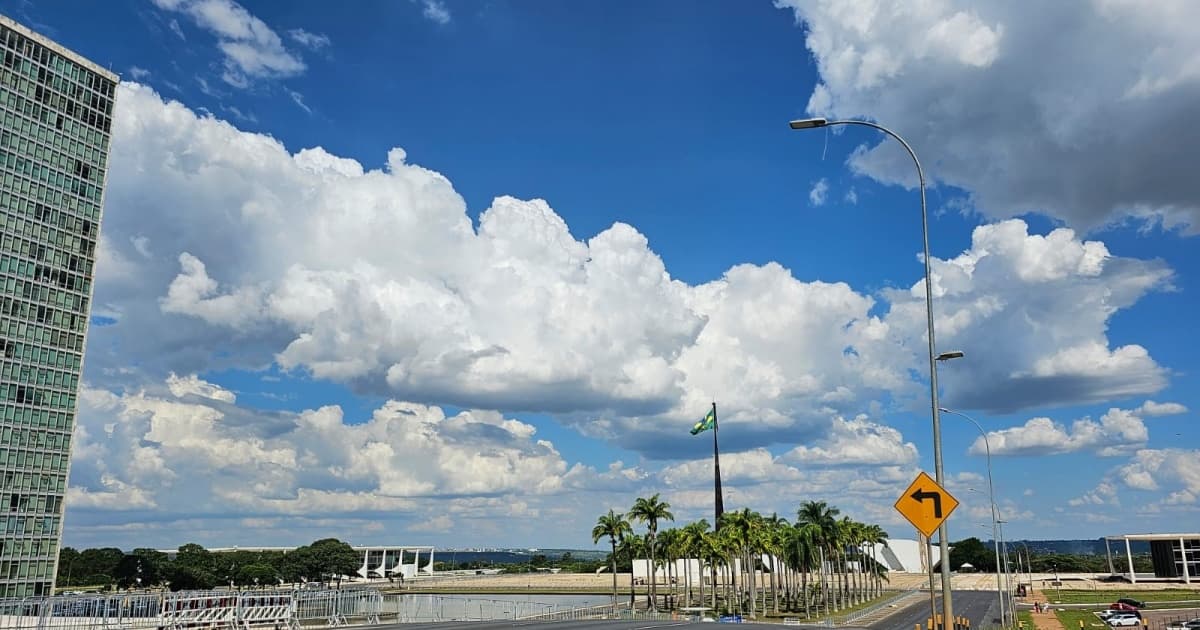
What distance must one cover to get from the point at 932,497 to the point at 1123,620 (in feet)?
225

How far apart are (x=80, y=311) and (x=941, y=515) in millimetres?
122749

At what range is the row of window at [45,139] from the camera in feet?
358

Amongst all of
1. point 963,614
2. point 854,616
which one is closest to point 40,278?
point 854,616

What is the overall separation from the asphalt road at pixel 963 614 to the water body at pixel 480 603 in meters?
33.8

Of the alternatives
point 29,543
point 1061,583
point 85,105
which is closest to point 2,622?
point 29,543

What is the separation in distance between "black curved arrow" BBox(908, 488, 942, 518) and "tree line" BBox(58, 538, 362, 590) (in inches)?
6585

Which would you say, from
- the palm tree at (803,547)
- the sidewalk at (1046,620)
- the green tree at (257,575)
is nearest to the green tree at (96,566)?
the green tree at (257,575)

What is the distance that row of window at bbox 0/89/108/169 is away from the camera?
109m

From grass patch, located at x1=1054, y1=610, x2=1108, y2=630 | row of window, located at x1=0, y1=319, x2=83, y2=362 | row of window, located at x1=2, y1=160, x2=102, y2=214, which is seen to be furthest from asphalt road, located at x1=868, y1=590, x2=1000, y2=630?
row of window, located at x1=2, y1=160, x2=102, y2=214

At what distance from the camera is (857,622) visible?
8225 cm

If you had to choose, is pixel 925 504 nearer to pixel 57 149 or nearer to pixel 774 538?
pixel 774 538

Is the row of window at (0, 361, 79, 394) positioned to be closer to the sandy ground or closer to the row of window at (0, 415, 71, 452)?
the row of window at (0, 415, 71, 452)

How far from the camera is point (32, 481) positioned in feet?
356

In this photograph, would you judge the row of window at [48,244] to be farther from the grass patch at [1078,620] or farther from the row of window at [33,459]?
the grass patch at [1078,620]
